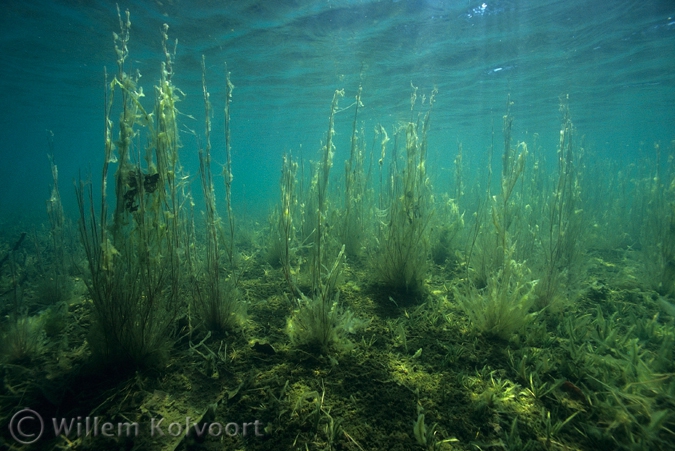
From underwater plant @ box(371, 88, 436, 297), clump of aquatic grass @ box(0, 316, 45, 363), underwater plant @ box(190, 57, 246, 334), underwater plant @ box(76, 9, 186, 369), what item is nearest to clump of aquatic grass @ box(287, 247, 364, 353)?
underwater plant @ box(190, 57, 246, 334)

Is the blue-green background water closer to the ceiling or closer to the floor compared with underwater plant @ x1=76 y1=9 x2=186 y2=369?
closer to the ceiling

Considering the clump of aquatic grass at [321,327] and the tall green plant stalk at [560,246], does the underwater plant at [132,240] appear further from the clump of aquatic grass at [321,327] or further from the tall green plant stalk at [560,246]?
the tall green plant stalk at [560,246]

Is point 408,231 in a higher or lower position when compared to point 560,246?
higher

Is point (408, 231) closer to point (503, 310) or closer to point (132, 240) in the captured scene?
point (503, 310)

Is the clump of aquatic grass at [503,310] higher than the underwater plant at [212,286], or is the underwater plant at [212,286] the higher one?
the underwater plant at [212,286]

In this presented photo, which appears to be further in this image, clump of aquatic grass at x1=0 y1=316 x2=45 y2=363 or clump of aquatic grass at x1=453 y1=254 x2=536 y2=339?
clump of aquatic grass at x1=453 y1=254 x2=536 y2=339

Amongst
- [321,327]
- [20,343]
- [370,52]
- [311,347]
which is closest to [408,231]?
[321,327]

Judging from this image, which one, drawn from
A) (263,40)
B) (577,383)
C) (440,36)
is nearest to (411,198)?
(577,383)

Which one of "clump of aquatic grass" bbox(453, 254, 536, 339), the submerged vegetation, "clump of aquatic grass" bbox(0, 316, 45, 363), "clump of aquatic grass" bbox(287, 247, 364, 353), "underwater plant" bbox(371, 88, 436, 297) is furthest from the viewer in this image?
Result: "underwater plant" bbox(371, 88, 436, 297)

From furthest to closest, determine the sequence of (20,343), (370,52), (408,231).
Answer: (370,52) < (408,231) < (20,343)

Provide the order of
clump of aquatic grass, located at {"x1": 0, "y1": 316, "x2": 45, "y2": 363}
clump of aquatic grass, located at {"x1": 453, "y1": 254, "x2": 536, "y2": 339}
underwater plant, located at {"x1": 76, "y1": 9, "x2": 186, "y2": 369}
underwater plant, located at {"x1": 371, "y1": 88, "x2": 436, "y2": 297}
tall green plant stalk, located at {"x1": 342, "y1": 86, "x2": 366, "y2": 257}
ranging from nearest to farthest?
underwater plant, located at {"x1": 76, "y1": 9, "x2": 186, "y2": 369} < clump of aquatic grass, located at {"x1": 0, "y1": 316, "x2": 45, "y2": 363} < clump of aquatic grass, located at {"x1": 453, "y1": 254, "x2": 536, "y2": 339} < underwater plant, located at {"x1": 371, "y1": 88, "x2": 436, "y2": 297} < tall green plant stalk, located at {"x1": 342, "y1": 86, "x2": 366, "y2": 257}

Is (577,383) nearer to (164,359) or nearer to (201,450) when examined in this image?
(201,450)

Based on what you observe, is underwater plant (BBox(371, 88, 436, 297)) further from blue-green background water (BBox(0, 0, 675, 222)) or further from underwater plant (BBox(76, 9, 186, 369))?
underwater plant (BBox(76, 9, 186, 369))

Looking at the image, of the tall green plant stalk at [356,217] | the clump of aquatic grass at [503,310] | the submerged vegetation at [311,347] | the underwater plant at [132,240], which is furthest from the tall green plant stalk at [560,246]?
the underwater plant at [132,240]
